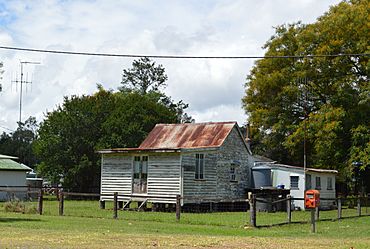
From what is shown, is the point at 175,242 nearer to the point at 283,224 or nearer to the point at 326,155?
the point at 283,224

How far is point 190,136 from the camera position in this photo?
41562 millimetres

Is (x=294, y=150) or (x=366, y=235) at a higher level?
(x=294, y=150)

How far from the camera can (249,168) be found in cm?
4312

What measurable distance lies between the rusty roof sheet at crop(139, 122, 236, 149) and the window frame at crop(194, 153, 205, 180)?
1201mm

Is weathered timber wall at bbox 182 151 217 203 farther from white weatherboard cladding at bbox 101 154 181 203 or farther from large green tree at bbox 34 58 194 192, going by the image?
large green tree at bbox 34 58 194 192

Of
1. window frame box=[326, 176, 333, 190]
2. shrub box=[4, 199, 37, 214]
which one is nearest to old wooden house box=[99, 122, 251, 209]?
window frame box=[326, 176, 333, 190]

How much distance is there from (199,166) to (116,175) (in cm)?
547

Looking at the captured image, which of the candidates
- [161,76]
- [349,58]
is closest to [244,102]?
[349,58]

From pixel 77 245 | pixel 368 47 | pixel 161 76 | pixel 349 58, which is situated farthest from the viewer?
pixel 161 76

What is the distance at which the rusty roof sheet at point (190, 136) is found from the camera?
40.5 m

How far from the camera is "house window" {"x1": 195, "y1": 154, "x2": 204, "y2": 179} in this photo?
38.3 m

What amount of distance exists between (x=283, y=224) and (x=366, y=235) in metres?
4.44

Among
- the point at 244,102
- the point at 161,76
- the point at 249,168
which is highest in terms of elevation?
the point at 161,76

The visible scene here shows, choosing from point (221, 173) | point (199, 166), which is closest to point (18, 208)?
point (199, 166)
